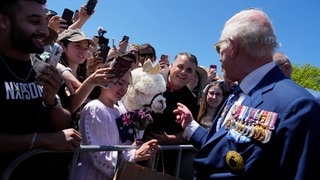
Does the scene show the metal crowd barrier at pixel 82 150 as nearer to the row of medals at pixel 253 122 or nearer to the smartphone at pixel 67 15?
the row of medals at pixel 253 122

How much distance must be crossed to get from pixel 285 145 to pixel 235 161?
29 cm

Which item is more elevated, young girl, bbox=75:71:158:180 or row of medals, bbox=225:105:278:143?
row of medals, bbox=225:105:278:143

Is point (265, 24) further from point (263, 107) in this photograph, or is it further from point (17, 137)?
point (17, 137)

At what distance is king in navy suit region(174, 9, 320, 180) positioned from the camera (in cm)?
197

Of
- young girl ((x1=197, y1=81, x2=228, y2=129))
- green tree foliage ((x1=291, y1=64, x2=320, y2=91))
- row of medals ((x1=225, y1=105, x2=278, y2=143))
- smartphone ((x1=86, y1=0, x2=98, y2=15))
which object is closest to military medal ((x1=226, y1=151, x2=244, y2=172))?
row of medals ((x1=225, y1=105, x2=278, y2=143))

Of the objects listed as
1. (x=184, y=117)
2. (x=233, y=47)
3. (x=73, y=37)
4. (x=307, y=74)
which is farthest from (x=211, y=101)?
(x=307, y=74)

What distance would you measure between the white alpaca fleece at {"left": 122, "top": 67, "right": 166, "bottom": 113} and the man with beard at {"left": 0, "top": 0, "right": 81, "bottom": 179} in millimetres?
1247

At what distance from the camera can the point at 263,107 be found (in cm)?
213

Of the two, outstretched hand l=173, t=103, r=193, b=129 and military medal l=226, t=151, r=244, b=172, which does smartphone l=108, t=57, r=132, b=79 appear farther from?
military medal l=226, t=151, r=244, b=172

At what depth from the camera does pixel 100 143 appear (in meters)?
3.04

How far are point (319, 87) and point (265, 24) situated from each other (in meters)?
44.9

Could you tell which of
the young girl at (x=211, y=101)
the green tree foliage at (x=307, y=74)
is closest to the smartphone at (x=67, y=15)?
the young girl at (x=211, y=101)

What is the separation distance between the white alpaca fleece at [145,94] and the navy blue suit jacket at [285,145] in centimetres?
154

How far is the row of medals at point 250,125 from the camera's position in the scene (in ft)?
6.66
